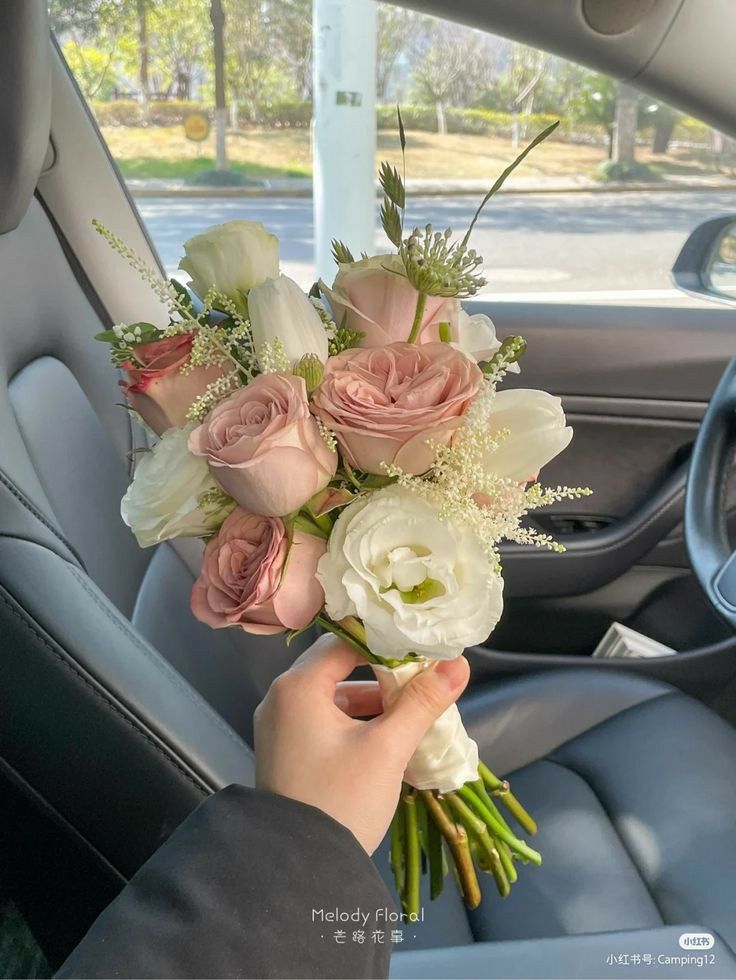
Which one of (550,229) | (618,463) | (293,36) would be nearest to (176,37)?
(293,36)

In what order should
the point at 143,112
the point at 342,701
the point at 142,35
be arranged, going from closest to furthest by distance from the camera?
the point at 342,701 < the point at 142,35 < the point at 143,112

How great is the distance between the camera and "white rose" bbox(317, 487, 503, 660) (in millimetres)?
671

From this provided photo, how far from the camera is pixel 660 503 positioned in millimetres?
1974

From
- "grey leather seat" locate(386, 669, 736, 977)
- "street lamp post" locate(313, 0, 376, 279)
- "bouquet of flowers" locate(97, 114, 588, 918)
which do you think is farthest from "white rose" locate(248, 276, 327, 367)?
"street lamp post" locate(313, 0, 376, 279)

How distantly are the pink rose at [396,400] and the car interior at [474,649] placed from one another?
37cm

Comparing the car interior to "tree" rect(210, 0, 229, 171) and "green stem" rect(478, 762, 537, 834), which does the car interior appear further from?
"tree" rect(210, 0, 229, 171)

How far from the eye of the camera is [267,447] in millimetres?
631

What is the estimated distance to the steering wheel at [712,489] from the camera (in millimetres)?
1310

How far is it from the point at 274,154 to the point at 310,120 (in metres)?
0.14

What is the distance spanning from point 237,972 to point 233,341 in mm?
467

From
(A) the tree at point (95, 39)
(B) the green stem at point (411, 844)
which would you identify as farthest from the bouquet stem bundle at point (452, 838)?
(A) the tree at point (95, 39)

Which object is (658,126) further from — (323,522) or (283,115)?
(323,522)

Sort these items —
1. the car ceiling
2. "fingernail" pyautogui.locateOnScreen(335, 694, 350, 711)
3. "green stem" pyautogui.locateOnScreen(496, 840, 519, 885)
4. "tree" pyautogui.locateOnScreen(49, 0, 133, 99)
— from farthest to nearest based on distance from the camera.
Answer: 1. "tree" pyautogui.locateOnScreen(49, 0, 133, 99)
2. the car ceiling
3. "green stem" pyautogui.locateOnScreen(496, 840, 519, 885)
4. "fingernail" pyautogui.locateOnScreen(335, 694, 350, 711)

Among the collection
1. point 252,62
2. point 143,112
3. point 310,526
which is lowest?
point 310,526
